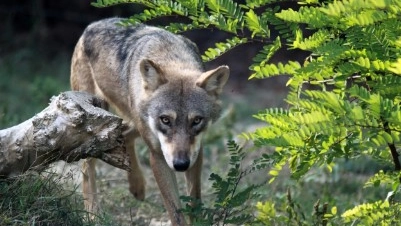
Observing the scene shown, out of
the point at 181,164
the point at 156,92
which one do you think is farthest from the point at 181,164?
the point at 156,92

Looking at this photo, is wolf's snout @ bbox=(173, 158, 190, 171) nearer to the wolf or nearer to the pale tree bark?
the wolf

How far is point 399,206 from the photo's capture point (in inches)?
223

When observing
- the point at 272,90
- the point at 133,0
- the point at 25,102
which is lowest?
the point at 272,90

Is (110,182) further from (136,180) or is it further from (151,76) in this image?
(151,76)

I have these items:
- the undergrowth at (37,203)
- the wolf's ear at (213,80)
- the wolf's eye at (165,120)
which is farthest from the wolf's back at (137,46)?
the undergrowth at (37,203)

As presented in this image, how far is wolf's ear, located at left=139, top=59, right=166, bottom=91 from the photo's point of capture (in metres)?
6.59

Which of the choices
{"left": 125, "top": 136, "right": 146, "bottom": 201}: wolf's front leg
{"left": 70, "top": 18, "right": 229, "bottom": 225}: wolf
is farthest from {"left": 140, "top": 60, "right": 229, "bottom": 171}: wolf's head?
{"left": 125, "top": 136, "right": 146, "bottom": 201}: wolf's front leg

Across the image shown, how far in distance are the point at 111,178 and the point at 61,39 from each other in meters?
7.66

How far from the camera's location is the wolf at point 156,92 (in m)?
6.38

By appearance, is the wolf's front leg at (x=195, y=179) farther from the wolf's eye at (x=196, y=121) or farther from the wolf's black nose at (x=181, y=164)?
the wolf's black nose at (x=181, y=164)

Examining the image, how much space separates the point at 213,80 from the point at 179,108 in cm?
39

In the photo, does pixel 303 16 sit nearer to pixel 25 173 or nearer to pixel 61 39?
pixel 25 173

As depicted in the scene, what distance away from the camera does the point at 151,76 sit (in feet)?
21.9

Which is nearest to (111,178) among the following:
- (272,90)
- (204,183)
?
(204,183)
